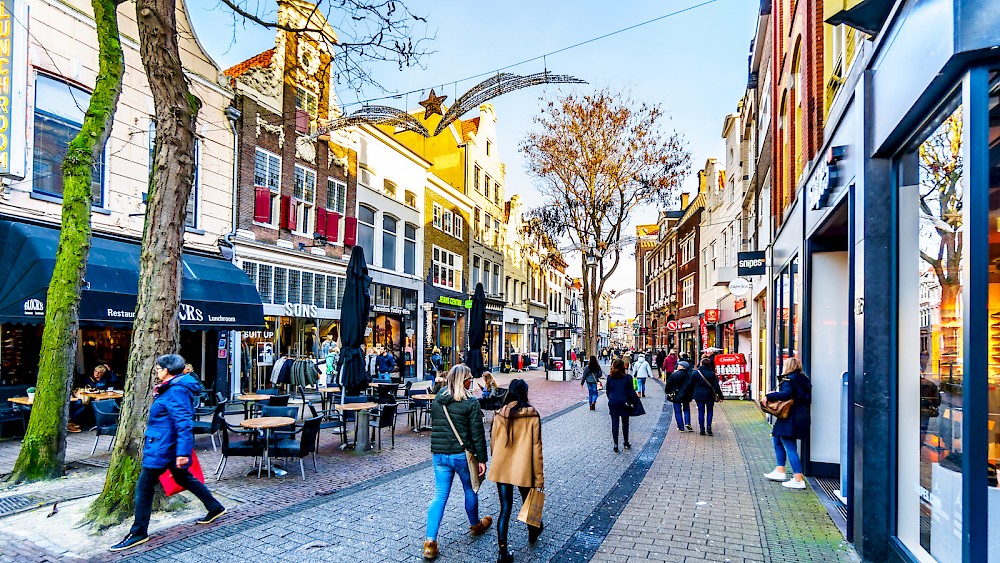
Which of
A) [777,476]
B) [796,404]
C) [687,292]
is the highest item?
[687,292]

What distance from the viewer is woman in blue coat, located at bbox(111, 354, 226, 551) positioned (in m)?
5.38

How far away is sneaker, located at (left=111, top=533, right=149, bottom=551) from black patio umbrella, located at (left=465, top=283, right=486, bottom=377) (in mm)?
10284

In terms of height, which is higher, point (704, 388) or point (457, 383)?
point (457, 383)

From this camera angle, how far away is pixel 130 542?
5.33m

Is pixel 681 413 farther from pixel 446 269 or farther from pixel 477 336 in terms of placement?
pixel 446 269

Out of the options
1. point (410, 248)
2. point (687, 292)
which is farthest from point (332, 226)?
point (687, 292)

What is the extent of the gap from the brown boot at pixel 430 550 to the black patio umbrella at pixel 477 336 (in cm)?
1028

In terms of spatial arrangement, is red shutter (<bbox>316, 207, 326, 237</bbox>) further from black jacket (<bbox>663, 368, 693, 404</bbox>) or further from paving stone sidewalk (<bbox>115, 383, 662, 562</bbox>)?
paving stone sidewalk (<bbox>115, 383, 662, 562</bbox>)

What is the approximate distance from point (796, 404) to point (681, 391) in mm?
4738

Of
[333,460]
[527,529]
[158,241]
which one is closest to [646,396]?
[333,460]

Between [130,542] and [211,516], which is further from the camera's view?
[211,516]

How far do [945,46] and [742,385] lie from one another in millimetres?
17181

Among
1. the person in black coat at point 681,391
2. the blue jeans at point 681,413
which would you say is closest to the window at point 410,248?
the person in black coat at point 681,391

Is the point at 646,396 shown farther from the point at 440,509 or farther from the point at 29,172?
the point at 29,172
